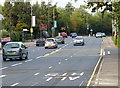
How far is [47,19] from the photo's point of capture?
11594 cm

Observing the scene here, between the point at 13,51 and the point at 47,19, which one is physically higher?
the point at 47,19

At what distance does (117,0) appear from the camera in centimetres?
3034

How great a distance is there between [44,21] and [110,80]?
94907mm

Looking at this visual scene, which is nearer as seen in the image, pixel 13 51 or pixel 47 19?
pixel 13 51

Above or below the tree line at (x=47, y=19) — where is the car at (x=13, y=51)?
below

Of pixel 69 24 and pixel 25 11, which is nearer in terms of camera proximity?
pixel 25 11

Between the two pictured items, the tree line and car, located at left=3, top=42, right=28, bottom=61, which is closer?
car, located at left=3, top=42, right=28, bottom=61

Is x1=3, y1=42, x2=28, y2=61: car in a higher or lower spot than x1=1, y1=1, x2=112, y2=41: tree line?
lower

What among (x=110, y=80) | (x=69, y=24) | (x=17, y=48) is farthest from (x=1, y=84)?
(x=69, y=24)

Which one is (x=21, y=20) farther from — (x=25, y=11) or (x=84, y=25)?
(x=84, y=25)

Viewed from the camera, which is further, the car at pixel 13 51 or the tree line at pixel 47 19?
the tree line at pixel 47 19

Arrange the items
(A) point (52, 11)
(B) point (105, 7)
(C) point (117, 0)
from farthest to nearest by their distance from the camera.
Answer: (A) point (52, 11)
(B) point (105, 7)
(C) point (117, 0)

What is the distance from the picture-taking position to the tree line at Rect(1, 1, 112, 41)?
89812mm

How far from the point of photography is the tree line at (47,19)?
89.8 metres
